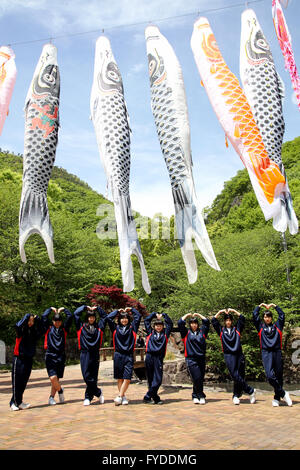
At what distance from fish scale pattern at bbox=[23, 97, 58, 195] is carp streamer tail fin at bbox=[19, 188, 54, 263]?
166 millimetres

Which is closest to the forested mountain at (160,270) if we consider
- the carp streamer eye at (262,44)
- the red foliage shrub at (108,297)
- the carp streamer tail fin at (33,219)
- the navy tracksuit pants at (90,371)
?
the red foliage shrub at (108,297)

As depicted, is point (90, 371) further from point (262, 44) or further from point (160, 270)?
point (160, 270)

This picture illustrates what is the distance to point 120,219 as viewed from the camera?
6801 millimetres

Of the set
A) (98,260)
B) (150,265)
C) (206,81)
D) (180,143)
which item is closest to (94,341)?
(180,143)

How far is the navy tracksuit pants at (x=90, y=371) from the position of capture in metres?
6.15

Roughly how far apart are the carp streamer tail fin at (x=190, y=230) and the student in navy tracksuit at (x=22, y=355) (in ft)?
8.44

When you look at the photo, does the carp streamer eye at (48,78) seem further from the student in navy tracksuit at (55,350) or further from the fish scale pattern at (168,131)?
the student in navy tracksuit at (55,350)

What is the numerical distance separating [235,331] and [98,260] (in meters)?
15.2

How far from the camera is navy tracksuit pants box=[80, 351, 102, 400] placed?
6.15 metres

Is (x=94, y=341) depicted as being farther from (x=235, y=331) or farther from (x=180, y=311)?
(x=180, y=311)

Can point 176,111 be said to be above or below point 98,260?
above

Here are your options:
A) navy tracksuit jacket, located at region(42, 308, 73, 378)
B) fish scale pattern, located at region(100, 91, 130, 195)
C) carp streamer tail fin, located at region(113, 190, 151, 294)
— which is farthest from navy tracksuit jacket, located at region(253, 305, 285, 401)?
fish scale pattern, located at region(100, 91, 130, 195)

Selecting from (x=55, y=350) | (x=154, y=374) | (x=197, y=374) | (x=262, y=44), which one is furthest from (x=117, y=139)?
(x=197, y=374)
